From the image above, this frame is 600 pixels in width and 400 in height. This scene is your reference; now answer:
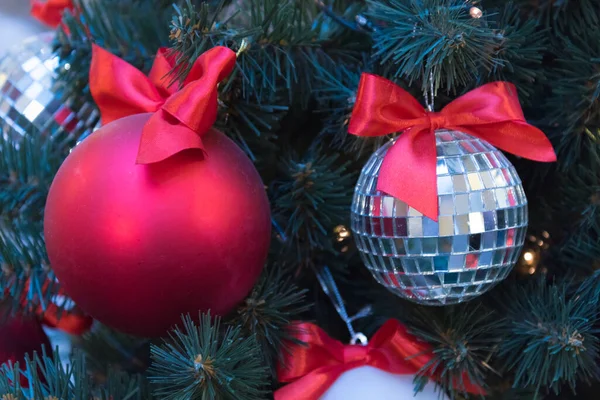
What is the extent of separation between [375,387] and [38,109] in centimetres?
48

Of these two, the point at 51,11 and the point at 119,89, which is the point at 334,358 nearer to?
the point at 119,89

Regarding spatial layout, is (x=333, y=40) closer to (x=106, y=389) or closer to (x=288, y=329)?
(x=288, y=329)

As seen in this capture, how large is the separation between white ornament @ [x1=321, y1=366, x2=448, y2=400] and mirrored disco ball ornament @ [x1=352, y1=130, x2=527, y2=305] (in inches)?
3.3

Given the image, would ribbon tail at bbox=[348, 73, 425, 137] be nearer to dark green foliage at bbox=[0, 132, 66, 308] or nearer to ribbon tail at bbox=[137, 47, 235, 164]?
ribbon tail at bbox=[137, 47, 235, 164]

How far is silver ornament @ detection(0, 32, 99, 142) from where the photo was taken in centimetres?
69

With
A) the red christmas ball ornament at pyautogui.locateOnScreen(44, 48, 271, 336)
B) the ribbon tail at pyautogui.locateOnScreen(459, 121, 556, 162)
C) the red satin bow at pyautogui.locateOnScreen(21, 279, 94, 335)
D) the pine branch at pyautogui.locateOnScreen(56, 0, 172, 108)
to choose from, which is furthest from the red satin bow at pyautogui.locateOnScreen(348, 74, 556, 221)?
the red satin bow at pyautogui.locateOnScreen(21, 279, 94, 335)

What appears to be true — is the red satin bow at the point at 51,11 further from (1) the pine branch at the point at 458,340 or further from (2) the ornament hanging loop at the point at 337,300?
(1) the pine branch at the point at 458,340

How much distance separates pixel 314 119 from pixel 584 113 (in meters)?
0.29

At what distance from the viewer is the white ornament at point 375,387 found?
534mm

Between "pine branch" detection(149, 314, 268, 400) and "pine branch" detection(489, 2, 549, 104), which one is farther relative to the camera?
"pine branch" detection(489, 2, 549, 104)

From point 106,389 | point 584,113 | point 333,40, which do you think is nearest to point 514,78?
point 584,113

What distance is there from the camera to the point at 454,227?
0.48 meters

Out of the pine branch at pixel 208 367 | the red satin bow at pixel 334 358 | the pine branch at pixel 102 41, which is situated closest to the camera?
the pine branch at pixel 208 367

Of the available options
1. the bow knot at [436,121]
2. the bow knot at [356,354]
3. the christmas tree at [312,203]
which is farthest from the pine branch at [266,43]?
the bow knot at [356,354]
